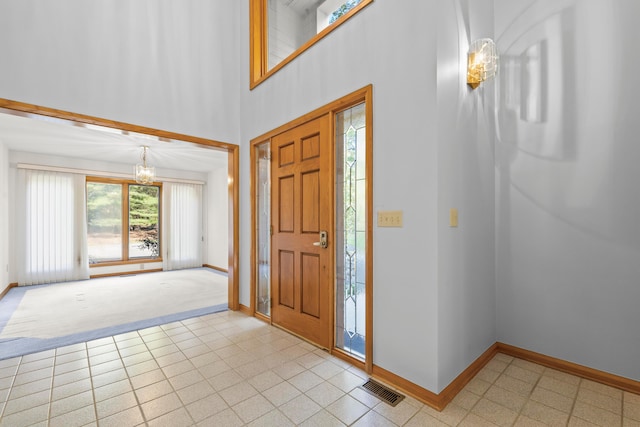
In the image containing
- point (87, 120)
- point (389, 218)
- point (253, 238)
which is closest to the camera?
point (389, 218)

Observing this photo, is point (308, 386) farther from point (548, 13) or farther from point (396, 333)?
point (548, 13)

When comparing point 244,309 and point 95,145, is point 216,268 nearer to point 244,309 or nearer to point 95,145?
point 95,145

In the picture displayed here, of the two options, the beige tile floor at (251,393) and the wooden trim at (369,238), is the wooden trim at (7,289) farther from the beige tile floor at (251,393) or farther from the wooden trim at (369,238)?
the wooden trim at (369,238)

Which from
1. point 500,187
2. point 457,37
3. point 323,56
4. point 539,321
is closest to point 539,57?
point 457,37

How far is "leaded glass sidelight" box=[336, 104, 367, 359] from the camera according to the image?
7.47 feet

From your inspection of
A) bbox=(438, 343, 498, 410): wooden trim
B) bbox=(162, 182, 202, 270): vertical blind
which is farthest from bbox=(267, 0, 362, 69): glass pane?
bbox=(162, 182, 202, 270): vertical blind

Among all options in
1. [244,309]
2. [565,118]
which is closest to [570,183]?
[565,118]

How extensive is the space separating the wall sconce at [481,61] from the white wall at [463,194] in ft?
0.22

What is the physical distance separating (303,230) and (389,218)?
1010 mm

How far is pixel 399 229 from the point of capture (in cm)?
192

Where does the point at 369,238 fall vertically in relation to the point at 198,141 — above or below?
below

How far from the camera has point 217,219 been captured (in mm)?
6988

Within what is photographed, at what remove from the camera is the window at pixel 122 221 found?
6.11 metres

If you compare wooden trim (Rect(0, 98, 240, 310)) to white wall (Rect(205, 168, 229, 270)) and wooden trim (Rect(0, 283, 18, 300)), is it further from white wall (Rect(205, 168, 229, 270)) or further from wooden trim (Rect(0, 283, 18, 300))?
wooden trim (Rect(0, 283, 18, 300))
